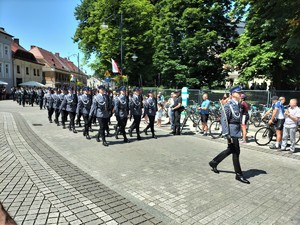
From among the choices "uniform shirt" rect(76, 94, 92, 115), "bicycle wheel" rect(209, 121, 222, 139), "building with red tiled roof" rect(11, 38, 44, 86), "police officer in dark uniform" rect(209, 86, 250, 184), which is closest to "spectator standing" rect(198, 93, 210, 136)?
"bicycle wheel" rect(209, 121, 222, 139)

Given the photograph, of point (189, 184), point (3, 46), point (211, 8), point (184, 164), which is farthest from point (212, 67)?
point (3, 46)

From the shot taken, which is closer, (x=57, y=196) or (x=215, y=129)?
(x=57, y=196)

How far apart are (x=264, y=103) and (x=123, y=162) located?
430 inches

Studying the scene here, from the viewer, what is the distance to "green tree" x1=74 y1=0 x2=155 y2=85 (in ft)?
97.2

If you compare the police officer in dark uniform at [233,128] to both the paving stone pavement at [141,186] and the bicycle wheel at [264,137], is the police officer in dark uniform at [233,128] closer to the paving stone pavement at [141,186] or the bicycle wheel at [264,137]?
the paving stone pavement at [141,186]

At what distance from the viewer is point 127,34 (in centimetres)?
3052

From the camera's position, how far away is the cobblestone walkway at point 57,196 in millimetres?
4047

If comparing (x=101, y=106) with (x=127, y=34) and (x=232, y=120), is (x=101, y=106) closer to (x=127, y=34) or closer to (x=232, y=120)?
(x=232, y=120)

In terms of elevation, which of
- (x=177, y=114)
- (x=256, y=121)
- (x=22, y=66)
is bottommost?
(x=256, y=121)

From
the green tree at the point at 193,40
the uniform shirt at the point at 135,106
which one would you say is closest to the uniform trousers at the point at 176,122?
the uniform shirt at the point at 135,106

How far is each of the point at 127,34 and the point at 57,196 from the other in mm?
27646

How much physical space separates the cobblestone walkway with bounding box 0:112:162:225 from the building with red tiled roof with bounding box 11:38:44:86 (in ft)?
169

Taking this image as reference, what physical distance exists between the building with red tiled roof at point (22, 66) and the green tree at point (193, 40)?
39012 mm

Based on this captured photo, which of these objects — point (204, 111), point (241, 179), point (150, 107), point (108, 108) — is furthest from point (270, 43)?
point (241, 179)
